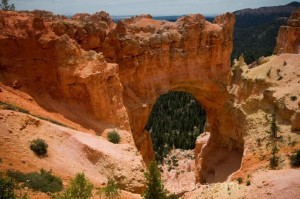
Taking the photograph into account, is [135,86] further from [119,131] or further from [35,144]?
[35,144]

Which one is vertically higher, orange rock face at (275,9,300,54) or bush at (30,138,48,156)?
orange rock face at (275,9,300,54)

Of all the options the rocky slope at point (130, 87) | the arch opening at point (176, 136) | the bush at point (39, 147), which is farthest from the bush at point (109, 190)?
the arch opening at point (176, 136)

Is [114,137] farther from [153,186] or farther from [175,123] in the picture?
[175,123]

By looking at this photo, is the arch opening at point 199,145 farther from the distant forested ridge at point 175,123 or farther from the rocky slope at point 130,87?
the rocky slope at point 130,87

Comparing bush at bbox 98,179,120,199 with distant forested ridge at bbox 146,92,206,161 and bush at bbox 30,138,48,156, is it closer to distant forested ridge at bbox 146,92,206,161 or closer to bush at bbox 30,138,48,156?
bush at bbox 30,138,48,156

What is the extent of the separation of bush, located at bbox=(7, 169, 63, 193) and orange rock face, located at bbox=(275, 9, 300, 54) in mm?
45391

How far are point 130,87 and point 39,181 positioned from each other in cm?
2065

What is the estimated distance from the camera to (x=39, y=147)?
18141 mm

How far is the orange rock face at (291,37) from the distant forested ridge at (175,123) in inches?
884

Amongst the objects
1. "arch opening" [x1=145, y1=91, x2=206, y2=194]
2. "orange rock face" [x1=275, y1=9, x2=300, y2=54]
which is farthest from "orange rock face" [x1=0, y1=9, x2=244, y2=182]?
"orange rock face" [x1=275, y1=9, x2=300, y2=54]

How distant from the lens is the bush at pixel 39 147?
1806cm

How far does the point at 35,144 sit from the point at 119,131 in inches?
400

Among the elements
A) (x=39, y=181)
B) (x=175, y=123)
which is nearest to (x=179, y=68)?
(x=39, y=181)

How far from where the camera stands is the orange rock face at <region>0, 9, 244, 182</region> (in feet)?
88.0
